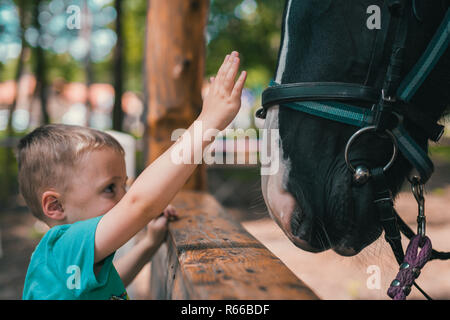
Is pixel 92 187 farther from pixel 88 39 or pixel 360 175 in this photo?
pixel 88 39

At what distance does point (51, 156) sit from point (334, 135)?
91 centimetres

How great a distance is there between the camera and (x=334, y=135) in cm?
110

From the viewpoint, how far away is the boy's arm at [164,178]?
109 cm

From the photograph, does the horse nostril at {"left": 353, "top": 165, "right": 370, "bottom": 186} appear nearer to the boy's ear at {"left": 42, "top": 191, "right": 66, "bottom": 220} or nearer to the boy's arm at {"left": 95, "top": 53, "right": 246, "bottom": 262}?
the boy's arm at {"left": 95, "top": 53, "right": 246, "bottom": 262}

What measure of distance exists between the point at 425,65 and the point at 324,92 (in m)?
0.31

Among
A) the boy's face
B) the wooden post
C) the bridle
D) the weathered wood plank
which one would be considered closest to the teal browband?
the bridle

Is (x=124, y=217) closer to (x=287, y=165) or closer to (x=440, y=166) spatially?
(x=287, y=165)

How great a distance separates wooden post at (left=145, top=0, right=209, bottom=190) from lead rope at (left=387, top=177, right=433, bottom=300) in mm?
2060

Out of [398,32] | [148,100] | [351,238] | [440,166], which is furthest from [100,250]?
[440,166]

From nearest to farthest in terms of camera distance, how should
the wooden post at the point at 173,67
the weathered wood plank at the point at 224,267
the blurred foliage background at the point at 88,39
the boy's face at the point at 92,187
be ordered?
1. the weathered wood plank at the point at 224,267
2. the boy's face at the point at 92,187
3. the wooden post at the point at 173,67
4. the blurred foliage background at the point at 88,39

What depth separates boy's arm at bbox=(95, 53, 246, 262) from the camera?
1.09m

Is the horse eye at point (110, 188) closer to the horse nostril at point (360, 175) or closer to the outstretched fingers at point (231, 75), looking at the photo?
the outstretched fingers at point (231, 75)

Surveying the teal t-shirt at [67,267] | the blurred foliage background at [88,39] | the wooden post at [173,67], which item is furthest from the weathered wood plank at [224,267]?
the blurred foliage background at [88,39]

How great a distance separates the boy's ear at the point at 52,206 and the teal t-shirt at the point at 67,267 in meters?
0.10
